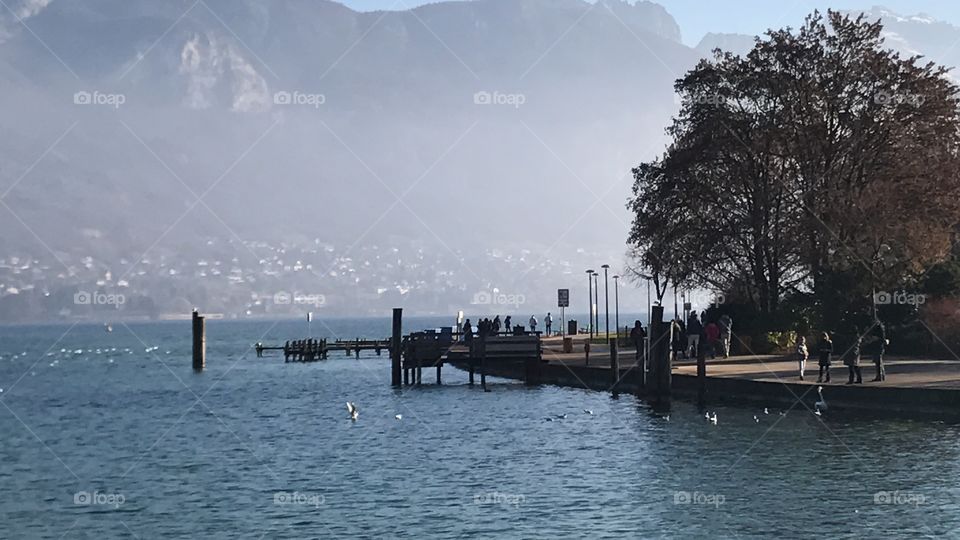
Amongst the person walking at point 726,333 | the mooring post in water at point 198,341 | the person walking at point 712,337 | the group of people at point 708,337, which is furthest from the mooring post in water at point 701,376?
the mooring post in water at point 198,341

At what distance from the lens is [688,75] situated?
7119cm

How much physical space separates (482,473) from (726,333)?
28042 mm

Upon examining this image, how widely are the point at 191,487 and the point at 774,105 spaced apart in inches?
1571

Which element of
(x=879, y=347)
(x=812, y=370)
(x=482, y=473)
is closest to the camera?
(x=482, y=473)

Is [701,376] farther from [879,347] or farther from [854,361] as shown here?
[879,347]

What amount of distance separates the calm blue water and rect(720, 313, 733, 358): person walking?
7.22 metres

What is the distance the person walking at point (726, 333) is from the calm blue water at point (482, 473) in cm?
722

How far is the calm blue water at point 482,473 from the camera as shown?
30.8 m

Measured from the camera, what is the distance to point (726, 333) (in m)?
64.3

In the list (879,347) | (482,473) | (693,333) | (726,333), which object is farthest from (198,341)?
(482,473)

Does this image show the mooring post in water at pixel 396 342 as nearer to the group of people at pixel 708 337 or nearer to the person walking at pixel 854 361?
the group of people at pixel 708 337

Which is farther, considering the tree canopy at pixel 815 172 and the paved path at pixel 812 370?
the tree canopy at pixel 815 172

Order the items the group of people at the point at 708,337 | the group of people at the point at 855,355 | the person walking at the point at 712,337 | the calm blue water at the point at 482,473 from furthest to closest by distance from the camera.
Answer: the person walking at the point at 712,337
the group of people at the point at 708,337
the group of people at the point at 855,355
the calm blue water at the point at 482,473

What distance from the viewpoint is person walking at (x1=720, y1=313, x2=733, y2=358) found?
64.1 metres
